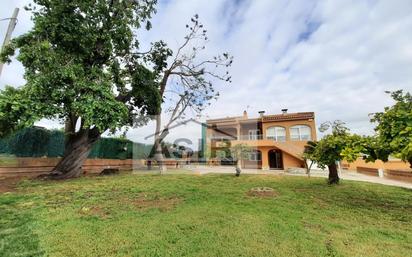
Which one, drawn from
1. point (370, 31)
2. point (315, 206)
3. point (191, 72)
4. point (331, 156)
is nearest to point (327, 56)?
point (370, 31)

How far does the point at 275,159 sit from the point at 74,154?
2255cm

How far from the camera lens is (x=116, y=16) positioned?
11125 millimetres

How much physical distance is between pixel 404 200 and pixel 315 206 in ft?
12.3

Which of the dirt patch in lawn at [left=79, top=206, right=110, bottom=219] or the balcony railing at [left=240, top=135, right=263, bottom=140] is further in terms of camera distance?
the balcony railing at [left=240, top=135, right=263, bottom=140]

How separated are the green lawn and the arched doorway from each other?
1980cm

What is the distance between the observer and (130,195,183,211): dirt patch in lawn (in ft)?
18.6

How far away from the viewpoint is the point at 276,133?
2775 cm

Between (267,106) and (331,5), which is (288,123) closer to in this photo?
(267,106)

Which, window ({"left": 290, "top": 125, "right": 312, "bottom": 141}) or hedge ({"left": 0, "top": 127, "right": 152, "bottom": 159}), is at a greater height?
window ({"left": 290, "top": 125, "right": 312, "bottom": 141})

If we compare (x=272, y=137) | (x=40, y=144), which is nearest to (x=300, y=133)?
(x=272, y=137)

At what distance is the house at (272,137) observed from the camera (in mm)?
24953

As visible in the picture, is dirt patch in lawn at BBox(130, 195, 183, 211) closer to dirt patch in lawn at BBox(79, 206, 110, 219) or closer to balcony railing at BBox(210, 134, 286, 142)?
dirt patch in lawn at BBox(79, 206, 110, 219)

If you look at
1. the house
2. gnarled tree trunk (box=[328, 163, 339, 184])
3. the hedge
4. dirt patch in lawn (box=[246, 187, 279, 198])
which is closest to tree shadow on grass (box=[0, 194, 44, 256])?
dirt patch in lawn (box=[246, 187, 279, 198])

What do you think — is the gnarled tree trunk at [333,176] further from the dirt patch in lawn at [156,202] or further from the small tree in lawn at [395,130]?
the dirt patch in lawn at [156,202]
